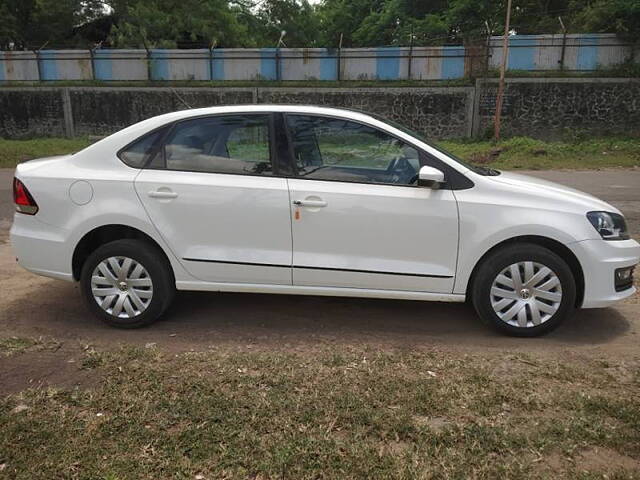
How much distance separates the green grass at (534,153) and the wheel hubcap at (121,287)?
12.8 m

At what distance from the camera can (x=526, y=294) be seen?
3998mm

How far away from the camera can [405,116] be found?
71.7 feet

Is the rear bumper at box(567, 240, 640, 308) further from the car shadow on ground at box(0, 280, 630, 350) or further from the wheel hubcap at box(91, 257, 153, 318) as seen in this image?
the wheel hubcap at box(91, 257, 153, 318)

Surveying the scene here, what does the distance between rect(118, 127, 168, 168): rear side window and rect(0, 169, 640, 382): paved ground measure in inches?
49.5

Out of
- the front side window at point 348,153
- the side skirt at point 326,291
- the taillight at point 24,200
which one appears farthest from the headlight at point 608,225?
the taillight at point 24,200

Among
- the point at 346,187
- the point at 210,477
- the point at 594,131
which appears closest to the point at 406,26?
the point at 594,131

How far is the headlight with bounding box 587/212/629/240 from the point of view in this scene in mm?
3988

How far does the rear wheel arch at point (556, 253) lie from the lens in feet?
13.1

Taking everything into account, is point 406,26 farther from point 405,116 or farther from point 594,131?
point 594,131

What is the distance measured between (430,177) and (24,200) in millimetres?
3029

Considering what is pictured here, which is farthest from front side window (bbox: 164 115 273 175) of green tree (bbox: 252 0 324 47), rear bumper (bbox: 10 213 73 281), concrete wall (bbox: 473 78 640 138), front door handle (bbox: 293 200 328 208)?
green tree (bbox: 252 0 324 47)

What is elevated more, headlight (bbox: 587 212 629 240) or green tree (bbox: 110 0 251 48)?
green tree (bbox: 110 0 251 48)

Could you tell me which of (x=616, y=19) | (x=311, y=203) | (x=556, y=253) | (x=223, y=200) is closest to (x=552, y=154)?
(x=616, y=19)

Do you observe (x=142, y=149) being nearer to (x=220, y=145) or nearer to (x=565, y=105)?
(x=220, y=145)
